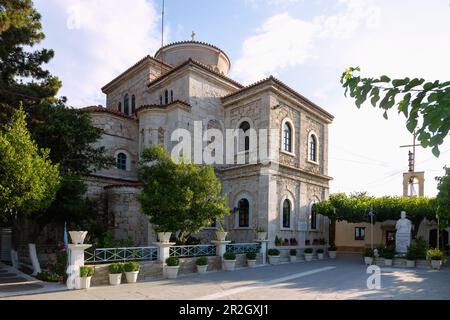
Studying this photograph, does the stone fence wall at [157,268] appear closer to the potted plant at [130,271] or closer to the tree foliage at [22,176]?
the potted plant at [130,271]

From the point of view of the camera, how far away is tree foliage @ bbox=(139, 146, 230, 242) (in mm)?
14250

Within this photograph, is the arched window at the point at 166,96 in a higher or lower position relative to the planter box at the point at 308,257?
higher

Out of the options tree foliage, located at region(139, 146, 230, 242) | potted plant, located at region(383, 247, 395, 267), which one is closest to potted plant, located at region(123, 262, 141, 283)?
tree foliage, located at region(139, 146, 230, 242)

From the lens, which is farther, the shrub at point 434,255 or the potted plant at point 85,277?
the shrub at point 434,255

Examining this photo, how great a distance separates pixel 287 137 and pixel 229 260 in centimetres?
942

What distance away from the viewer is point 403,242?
20891 millimetres

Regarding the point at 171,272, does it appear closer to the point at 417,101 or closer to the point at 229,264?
the point at 229,264

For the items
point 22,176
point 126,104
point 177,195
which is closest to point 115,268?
point 177,195

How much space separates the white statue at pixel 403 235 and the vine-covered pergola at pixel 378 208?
3.47 ft

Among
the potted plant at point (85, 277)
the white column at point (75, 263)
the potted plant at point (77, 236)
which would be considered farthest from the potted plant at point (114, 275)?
the potted plant at point (77, 236)

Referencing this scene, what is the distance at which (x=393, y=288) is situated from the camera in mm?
11914

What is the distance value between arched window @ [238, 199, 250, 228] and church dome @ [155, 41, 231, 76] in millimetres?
10981

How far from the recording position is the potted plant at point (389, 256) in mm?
19578

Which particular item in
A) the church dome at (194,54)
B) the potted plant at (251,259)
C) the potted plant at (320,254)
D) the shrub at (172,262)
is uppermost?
the church dome at (194,54)
